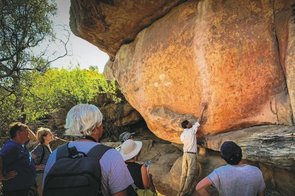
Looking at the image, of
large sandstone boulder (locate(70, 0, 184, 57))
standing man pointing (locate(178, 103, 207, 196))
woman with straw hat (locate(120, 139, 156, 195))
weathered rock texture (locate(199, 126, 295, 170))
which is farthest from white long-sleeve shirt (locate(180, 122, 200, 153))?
woman with straw hat (locate(120, 139, 156, 195))

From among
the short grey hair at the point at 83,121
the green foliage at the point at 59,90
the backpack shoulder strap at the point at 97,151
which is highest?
the green foliage at the point at 59,90

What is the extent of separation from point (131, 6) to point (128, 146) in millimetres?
5243

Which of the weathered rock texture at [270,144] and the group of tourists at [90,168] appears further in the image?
the weathered rock texture at [270,144]

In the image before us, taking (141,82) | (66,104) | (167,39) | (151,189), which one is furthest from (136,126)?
(151,189)

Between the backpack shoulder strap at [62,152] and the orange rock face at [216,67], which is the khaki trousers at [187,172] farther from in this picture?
the backpack shoulder strap at [62,152]

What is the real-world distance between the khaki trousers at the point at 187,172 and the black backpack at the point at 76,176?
22.5 feet

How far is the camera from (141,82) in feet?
31.2

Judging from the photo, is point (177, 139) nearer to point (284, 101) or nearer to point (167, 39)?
point (167, 39)

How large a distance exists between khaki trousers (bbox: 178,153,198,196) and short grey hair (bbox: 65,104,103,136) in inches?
262

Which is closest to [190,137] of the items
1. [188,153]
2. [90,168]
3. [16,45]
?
[188,153]

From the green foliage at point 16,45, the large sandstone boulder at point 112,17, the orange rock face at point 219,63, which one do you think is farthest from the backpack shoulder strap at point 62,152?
the green foliage at point 16,45

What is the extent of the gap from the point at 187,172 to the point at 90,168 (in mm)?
7415

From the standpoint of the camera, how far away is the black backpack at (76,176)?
7.51ft

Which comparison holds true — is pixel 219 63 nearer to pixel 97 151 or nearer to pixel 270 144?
pixel 270 144
